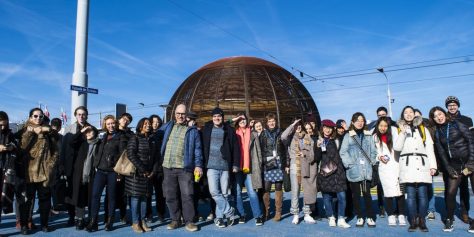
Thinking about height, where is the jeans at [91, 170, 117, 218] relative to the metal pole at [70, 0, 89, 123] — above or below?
below

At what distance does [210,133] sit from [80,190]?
209 centimetres

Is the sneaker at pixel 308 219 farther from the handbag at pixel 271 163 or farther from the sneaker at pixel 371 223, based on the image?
Answer: the handbag at pixel 271 163

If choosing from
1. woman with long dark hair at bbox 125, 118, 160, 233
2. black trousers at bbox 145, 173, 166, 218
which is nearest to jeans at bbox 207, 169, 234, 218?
woman with long dark hair at bbox 125, 118, 160, 233

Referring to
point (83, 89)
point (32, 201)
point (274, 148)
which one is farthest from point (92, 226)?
point (83, 89)

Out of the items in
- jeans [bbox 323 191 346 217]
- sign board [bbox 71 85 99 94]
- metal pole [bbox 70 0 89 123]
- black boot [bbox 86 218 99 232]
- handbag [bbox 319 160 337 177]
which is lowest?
black boot [bbox 86 218 99 232]

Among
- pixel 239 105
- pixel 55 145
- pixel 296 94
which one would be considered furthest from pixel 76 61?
pixel 296 94

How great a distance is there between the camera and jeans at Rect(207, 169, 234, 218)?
5.17 metres

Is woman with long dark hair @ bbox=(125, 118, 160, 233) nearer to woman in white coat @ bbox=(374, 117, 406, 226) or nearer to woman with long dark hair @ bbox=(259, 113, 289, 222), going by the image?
woman with long dark hair @ bbox=(259, 113, 289, 222)

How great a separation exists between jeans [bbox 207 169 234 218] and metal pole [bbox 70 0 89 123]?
4.08 meters

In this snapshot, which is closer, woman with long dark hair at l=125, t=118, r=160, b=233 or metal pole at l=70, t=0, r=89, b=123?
woman with long dark hair at l=125, t=118, r=160, b=233

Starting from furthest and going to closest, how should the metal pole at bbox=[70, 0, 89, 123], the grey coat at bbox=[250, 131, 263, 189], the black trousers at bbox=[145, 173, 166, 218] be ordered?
the metal pole at bbox=[70, 0, 89, 123] → the black trousers at bbox=[145, 173, 166, 218] → the grey coat at bbox=[250, 131, 263, 189]

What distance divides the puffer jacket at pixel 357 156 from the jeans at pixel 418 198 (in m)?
0.56

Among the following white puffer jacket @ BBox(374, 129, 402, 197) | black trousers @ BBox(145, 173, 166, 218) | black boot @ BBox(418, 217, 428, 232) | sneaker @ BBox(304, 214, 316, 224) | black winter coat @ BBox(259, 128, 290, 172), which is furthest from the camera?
black trousers @ BBox(145, 173, 166, 218)

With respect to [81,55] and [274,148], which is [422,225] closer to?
[274,148]
